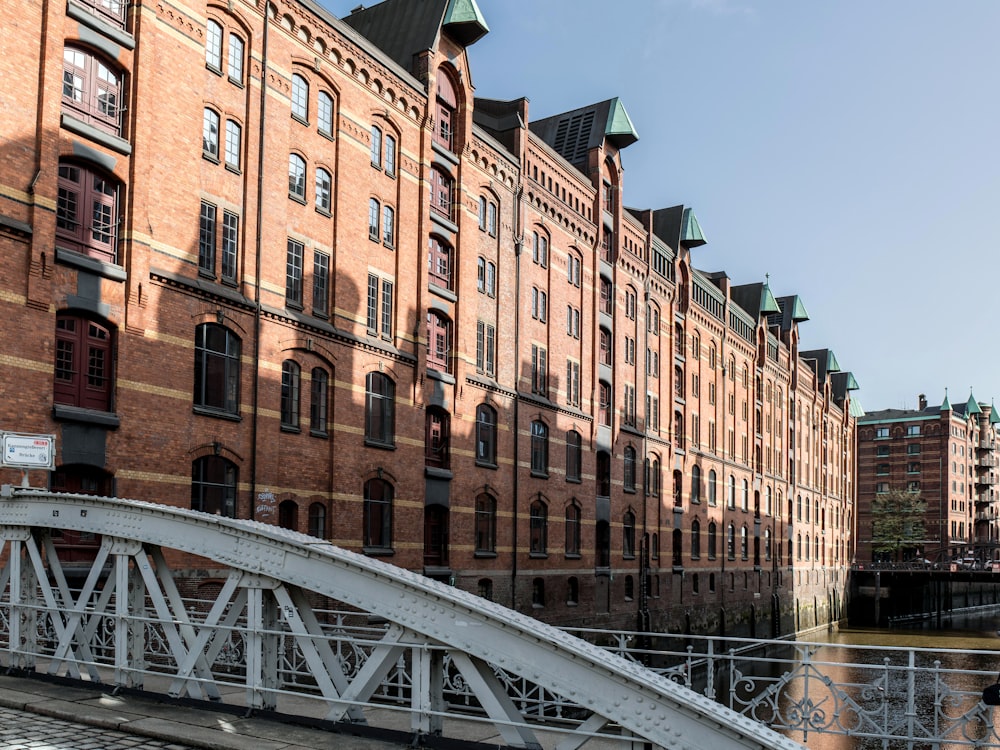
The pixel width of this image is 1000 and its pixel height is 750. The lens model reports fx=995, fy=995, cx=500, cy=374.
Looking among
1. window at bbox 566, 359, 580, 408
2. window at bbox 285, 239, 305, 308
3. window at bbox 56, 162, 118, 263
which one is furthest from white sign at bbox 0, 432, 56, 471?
window at bbox 566, 359, 580, 408

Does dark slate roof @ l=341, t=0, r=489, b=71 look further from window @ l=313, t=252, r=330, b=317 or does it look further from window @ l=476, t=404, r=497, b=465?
window @ l=476, t=404, r=497, b=465

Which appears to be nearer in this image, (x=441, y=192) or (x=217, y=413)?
(x=217, y=413)

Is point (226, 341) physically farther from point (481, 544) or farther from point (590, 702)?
point (590, 702)

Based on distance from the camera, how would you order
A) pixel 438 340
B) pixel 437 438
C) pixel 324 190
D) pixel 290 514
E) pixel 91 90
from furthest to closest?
pixel 438 340 < pixel 437 438 < pixel 324 190 < pixel 290 514 < pixel 91 90

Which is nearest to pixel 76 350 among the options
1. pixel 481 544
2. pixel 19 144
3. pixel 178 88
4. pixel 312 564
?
pixel 19 144

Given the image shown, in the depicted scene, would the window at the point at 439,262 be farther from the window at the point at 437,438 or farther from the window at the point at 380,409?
the window at the point at 380,409

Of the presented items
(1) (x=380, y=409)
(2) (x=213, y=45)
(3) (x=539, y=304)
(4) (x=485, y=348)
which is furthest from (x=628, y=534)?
(2) (x=213, y=45)

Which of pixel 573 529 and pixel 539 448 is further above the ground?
pixel 539 448

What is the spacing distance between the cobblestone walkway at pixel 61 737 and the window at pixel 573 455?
92.6 ft

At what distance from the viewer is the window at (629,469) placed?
42.0 metres

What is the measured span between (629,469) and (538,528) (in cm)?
933

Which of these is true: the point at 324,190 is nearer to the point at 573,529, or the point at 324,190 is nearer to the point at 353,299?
the point at 353,299

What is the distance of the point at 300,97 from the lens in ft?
80.3

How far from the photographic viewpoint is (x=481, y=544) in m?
31.1
